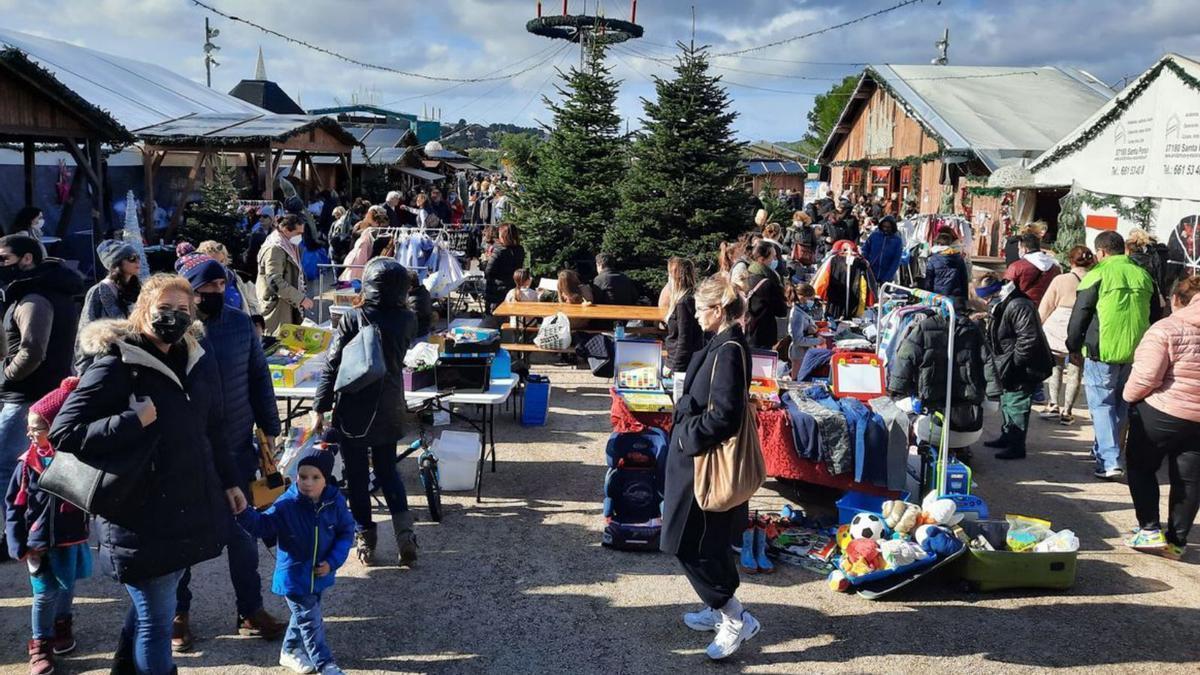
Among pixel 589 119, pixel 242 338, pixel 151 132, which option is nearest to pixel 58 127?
pixel 151 132

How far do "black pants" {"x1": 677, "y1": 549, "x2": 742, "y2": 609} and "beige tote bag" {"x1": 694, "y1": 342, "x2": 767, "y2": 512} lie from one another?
30 centimetres

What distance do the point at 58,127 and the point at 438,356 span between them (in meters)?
8.91

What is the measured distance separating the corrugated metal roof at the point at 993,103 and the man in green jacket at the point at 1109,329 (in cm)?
1452

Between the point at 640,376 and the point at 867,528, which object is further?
the point at 640,376

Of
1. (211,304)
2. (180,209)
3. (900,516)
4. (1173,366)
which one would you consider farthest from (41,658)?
(180,209)

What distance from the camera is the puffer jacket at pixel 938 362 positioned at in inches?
255

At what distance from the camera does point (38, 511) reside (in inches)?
162

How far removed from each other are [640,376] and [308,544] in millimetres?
3897

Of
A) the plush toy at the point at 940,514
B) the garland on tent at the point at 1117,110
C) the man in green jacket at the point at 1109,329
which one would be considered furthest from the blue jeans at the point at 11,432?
the garland on tent at the point at 1117,110

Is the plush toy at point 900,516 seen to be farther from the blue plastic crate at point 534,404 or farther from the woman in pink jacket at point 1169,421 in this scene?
the blue plastic crate at point 534,404

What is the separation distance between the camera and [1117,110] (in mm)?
14188

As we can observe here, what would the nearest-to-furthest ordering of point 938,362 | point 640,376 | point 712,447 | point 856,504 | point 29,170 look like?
point 712,447 → point 856,504 → point 938,362 → point 640,376 → point 29,170

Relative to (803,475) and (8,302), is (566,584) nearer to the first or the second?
(803,475)

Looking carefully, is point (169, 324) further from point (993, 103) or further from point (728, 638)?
point (993, 103)
